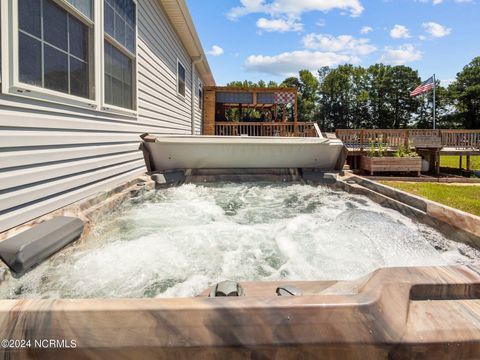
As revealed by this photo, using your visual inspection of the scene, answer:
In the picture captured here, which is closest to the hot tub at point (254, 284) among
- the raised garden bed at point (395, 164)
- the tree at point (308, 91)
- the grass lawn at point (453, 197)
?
the grass lawn at point (453, 197)

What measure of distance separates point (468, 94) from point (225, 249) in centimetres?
4304

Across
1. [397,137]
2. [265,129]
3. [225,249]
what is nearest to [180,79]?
[265,129]

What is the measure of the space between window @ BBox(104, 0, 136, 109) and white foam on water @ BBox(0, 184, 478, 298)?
1648 millimetres

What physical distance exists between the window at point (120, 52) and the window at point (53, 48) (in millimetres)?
455

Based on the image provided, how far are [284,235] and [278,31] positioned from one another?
94.4ft

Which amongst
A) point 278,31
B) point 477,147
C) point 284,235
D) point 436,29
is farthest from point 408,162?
point 436,29

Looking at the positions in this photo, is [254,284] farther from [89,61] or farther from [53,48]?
[89,61]

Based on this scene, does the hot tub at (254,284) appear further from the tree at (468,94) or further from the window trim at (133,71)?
the tree at (468,94)

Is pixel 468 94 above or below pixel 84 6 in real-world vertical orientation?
above

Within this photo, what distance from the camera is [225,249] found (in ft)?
6.78

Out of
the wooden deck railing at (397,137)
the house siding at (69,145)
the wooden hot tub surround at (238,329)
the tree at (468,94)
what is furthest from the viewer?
the tree at (468,94)

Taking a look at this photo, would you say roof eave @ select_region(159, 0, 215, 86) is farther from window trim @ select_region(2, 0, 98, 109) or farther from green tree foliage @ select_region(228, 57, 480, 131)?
green tree foliage @ select_region(228, 57, 480, 131)

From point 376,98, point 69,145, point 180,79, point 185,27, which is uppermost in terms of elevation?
point 376,98

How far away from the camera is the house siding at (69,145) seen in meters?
1.97
